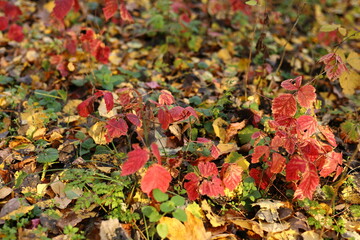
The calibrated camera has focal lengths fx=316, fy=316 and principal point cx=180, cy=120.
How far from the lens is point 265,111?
2420mm

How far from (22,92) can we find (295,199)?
6.82ft

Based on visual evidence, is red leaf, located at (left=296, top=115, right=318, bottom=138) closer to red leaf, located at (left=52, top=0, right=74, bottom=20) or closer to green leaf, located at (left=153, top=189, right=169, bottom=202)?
green leaf, located at (left=153, top=189, right=169, bottom=202)

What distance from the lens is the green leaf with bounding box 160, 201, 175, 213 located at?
1487 mm

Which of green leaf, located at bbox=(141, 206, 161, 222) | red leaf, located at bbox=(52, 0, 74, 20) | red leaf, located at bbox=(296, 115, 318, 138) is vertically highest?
red leaf, located at bbox=(52, 0, 74, 20)

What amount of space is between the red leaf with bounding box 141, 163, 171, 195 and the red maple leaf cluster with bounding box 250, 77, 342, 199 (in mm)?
488

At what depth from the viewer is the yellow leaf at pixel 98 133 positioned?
1.99 meters

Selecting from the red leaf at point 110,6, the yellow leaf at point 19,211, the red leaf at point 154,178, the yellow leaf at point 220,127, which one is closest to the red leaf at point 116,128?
the red leaf at point 154,178

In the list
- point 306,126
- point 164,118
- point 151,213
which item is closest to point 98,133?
point 164,118

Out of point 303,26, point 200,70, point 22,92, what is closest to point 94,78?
point 22,92

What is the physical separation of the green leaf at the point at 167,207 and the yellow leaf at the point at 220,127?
2.29 feet

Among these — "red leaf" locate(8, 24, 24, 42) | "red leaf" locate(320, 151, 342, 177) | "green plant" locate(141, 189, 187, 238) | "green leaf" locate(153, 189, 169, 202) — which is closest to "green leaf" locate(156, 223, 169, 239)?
"green plant" locate(141, 189, 187, 238)

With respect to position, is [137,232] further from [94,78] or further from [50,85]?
[50,85]

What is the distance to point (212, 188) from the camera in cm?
159

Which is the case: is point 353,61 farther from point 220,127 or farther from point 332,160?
point 220,127
